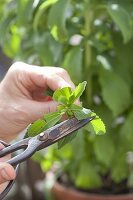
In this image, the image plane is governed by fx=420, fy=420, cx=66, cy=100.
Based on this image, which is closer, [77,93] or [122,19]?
[77,93]

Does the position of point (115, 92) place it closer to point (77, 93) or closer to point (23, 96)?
point (23, 96)

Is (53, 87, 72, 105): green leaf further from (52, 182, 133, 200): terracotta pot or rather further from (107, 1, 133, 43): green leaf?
(52, 182, 133, 200): terracotta pot

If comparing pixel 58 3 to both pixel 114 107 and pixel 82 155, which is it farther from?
pixel 82 155

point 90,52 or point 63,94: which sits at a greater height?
point 63,94

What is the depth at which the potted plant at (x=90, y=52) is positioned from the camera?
0.80 metres

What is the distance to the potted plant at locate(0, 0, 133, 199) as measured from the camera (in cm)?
80

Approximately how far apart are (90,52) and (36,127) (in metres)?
0.48

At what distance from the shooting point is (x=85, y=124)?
0.41 metres

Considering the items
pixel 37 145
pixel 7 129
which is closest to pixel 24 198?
pixel 7 129

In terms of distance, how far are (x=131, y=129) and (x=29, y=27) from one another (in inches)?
12.3

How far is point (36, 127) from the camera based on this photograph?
0.43 m

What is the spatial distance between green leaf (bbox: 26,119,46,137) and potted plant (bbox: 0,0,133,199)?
342 millimetres

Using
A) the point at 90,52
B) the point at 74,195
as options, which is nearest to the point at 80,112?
the point at 90,52

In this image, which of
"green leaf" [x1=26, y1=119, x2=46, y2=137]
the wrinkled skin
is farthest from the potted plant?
"green leaf" [x1=26, y1=119, x2=46, y2=137]
